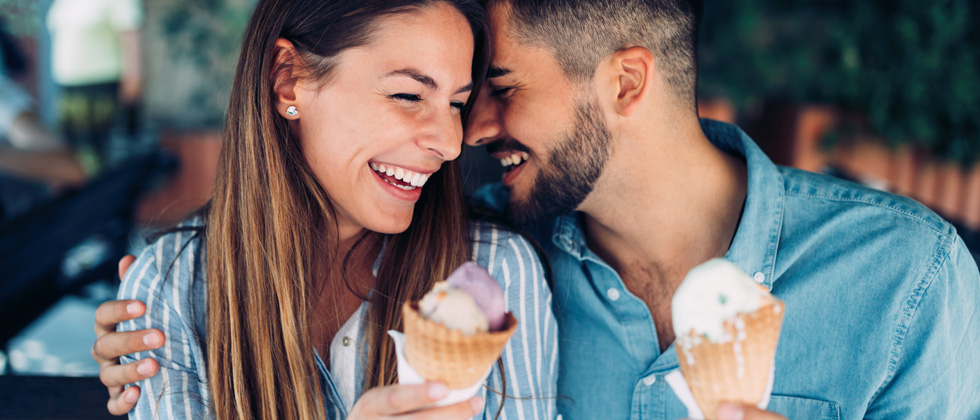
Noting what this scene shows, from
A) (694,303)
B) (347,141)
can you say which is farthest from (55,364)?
(694,303)

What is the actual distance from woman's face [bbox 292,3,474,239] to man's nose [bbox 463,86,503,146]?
14cm

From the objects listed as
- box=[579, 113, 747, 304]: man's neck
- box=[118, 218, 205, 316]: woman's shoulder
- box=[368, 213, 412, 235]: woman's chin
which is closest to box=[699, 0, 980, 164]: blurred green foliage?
box=[579, 113, 747, 304]: man's neck

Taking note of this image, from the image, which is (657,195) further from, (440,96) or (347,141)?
(347,141)

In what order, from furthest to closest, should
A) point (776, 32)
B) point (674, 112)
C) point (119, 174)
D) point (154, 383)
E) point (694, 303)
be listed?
point (776, 32) < point (119, 174) < point (674, 112) < point (154, 383) < point (694, 303)

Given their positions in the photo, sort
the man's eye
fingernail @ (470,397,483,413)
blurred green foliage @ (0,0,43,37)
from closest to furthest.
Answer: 1. fingernail @ (470,397,483,413)
2. the man's eye
3. blurred green foliage @ (0,0,43,37)

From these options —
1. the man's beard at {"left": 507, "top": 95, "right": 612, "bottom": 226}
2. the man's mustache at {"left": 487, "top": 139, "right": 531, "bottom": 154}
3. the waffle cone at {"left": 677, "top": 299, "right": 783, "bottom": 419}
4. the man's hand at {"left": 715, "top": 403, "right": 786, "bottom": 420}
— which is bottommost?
the man's hand at {"left": 715, "top": 403, "right": 786, "bottom": 420}

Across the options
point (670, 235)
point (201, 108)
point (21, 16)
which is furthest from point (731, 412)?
point (21, 16)

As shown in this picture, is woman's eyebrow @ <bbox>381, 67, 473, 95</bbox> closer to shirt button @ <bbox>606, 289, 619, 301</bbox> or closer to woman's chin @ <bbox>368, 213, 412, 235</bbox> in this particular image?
woman's chin @ <bbox>368, 213, 412, 235</bbox>

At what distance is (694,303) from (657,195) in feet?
2.61

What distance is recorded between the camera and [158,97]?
556 cm

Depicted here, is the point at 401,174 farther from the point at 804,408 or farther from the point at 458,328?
the point at 804,408

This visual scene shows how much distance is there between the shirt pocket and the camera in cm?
157

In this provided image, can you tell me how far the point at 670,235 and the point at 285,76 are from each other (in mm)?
1052

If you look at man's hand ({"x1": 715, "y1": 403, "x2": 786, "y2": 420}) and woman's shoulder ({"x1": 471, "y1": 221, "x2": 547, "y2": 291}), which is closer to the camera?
man's hand ({"x1": 715, "y1": 403, "x2": 786, "y2": 420})
